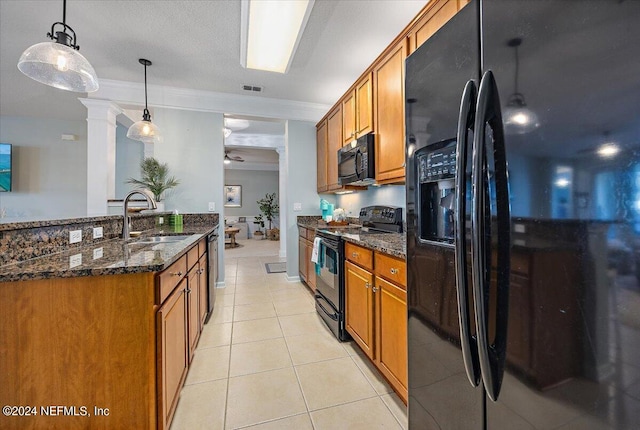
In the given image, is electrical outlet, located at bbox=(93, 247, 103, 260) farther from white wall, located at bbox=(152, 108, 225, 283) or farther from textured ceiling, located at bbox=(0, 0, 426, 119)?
white wall, located at bbox=(152, 108, 225, 283)

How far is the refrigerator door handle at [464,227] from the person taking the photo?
75 cm

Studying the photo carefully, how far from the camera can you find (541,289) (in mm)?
596

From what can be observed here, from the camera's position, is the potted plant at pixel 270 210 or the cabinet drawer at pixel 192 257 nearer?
the cabinet drawer at pixel 192 257

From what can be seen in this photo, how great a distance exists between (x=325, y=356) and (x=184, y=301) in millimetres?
1106

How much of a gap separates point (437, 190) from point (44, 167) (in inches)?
266

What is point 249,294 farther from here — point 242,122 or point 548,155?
point 548,155

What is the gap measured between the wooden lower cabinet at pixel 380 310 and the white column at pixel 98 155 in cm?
325

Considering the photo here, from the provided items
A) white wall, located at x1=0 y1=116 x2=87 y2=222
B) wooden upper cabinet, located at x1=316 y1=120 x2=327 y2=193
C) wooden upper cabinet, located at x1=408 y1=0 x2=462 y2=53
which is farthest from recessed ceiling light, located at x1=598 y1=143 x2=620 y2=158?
white wall, located at x1=0 y1=116 x2=87 y2=222

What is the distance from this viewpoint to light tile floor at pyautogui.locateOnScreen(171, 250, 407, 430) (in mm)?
1455

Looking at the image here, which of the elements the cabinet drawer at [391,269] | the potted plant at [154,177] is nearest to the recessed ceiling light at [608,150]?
the cabinet drawer at [391,269]

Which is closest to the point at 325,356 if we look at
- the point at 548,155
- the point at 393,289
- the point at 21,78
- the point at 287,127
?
the point at 393,289

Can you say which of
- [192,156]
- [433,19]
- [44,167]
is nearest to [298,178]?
[192,156]

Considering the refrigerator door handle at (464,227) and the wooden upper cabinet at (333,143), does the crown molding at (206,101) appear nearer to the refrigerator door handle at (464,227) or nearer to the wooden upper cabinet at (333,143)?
the wooden upper cabinet at (333,143)

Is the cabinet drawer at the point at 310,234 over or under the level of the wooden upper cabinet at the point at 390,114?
under
